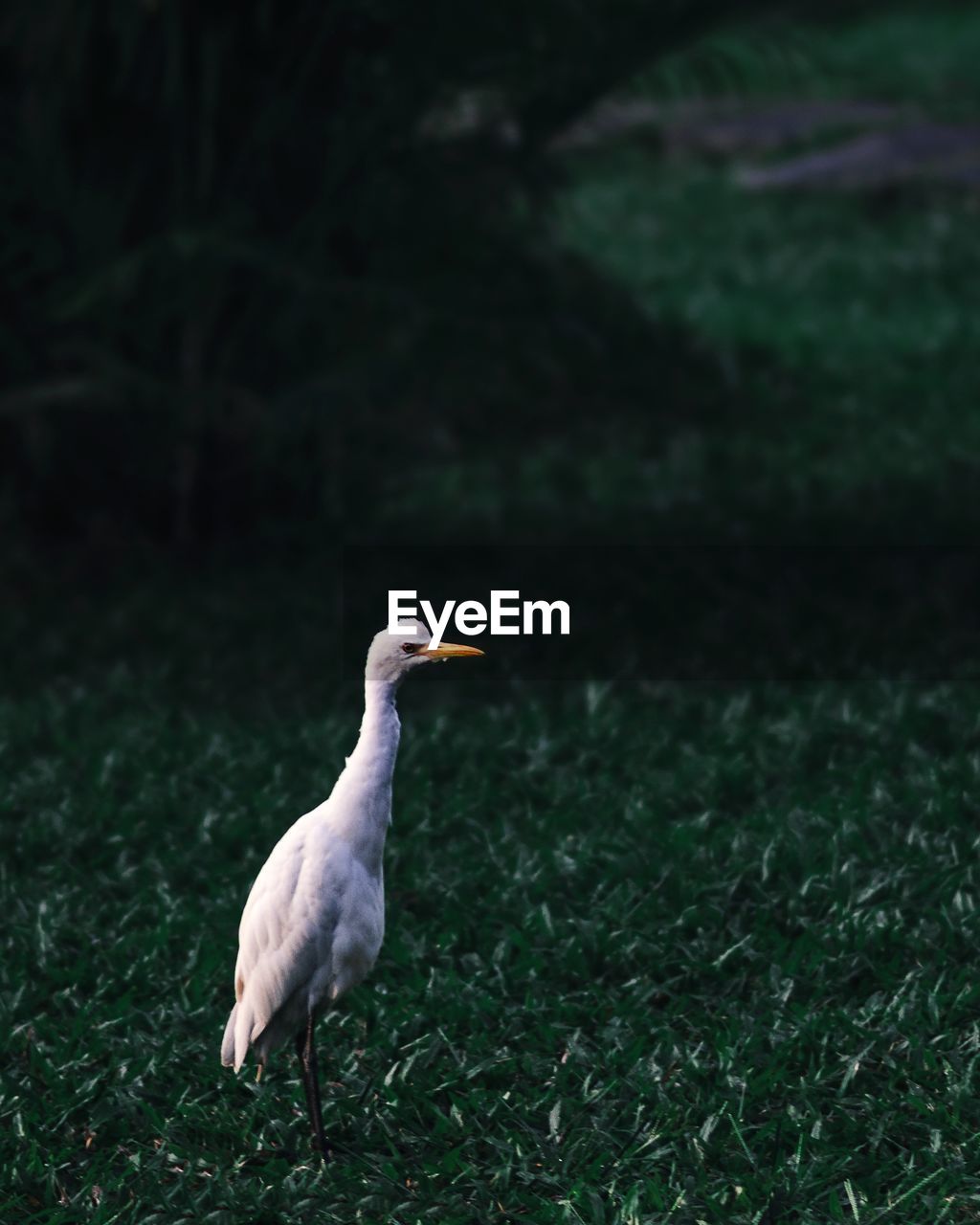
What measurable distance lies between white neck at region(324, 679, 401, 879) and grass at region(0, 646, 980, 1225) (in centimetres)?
70

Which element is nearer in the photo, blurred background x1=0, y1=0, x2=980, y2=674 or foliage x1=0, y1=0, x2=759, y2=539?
blurred background x1=0, y1=0, x2=980, y2=674

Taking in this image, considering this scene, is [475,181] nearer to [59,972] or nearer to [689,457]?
[689,457]

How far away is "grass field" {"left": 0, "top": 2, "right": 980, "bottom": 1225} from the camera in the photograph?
386cm

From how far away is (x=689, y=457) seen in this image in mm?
10086

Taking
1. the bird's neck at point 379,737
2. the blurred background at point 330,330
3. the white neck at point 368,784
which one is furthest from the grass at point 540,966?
the blurred background at point 330,330

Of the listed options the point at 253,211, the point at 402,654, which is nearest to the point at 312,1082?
the point at 402,654

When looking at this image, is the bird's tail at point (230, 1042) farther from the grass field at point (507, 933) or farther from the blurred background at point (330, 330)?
the blurred background at point (330, 330)

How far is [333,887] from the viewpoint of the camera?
3662 millimetres

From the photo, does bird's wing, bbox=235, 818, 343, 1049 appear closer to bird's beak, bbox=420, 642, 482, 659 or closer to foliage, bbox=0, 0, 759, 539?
bird's beak, bbox=420, 642, 482, 659

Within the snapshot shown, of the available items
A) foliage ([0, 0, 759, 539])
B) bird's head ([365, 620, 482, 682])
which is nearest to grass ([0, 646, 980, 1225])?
bird's head ([365, 620, 482, 682])

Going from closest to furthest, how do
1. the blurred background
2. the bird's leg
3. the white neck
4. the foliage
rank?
the white neck, the bird's leg, the blurred background, the foliage

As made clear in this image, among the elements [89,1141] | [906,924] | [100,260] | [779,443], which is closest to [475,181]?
[100,260]

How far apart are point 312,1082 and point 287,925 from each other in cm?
35

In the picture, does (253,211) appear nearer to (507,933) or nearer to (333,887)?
(507,933)
